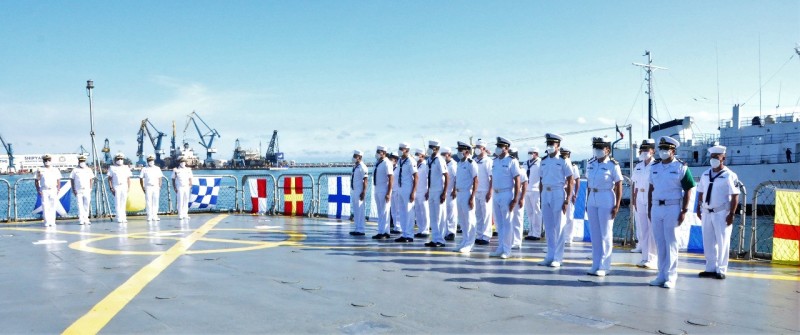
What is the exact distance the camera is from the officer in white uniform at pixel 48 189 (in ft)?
44.0

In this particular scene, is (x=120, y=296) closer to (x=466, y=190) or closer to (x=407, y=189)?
(x=466, y=190)

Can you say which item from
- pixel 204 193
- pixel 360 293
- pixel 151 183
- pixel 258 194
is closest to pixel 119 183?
pixel 151 183

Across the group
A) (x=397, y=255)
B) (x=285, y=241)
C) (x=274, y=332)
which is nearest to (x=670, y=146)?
(x=397, y=255)

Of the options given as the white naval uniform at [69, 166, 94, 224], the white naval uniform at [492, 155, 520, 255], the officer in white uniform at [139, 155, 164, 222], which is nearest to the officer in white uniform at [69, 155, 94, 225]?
the white naval uniform at [69, 166, 94, 224]

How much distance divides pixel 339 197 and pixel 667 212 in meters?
10.2

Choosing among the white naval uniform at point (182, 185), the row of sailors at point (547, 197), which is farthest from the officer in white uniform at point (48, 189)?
the row of sailors at point (547, 197)

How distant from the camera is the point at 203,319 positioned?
4723 millimetres

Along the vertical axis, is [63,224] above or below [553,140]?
below

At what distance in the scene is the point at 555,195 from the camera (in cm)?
772

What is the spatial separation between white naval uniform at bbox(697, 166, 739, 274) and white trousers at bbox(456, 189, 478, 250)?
3293mm

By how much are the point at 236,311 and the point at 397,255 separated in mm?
3859

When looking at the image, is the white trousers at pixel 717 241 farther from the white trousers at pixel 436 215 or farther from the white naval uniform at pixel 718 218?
the white trousers at pixel 436 215

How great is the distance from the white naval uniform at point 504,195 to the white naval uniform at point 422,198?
7.35 ft

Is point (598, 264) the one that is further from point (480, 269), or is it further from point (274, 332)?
point (274, 332)
